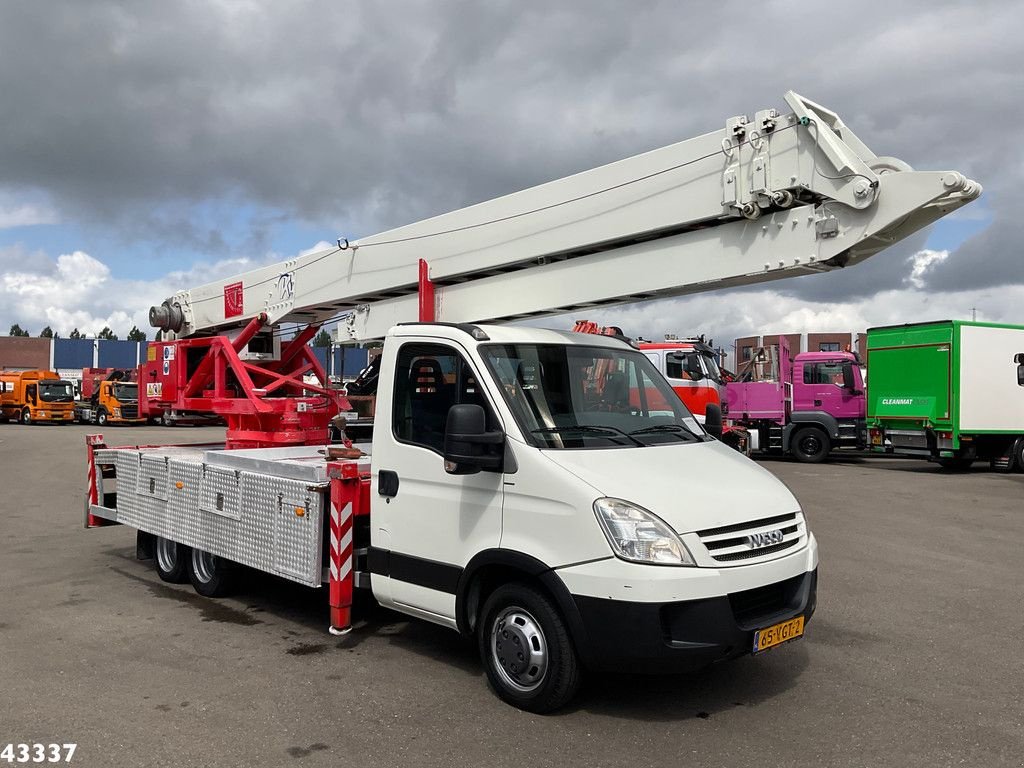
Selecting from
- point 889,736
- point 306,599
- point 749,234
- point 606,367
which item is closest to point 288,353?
point 306,599

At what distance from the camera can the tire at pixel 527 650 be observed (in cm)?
419

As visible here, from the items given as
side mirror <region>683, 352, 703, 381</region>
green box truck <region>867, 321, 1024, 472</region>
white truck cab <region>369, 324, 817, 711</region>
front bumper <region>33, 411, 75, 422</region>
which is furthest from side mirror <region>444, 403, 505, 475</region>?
front bumper <region>33, 411, 75, 422</region>

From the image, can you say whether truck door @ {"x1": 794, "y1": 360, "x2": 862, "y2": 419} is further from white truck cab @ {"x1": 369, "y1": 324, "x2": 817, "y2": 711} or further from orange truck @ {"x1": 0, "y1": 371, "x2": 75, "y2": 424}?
orange truck @ {"x1": 0, "y1": 371, "x2": 75, "y2": 424}

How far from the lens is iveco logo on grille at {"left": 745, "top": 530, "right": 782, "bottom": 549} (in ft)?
13.8

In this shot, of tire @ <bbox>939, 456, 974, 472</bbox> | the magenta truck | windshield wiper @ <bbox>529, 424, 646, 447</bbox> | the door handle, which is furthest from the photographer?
the magenta truck

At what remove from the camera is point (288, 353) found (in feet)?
31.1

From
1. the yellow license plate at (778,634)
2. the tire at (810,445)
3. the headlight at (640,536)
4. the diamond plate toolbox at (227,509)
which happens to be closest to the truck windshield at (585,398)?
the headlight at (640,536)

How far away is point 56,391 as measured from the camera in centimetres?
3894

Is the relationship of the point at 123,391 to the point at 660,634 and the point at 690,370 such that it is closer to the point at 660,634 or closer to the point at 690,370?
the point at 690,370

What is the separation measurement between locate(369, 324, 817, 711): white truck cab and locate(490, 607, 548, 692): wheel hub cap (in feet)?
0.03

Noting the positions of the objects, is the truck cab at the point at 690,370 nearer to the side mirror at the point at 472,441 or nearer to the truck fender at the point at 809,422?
the truck fender at the point at 809,422

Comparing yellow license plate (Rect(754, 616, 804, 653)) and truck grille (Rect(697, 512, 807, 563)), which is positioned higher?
truck grille (Rect(697, 512, 807, 563))

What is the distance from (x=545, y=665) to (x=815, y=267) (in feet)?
9.51

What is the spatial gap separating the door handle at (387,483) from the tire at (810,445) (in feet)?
56.5
